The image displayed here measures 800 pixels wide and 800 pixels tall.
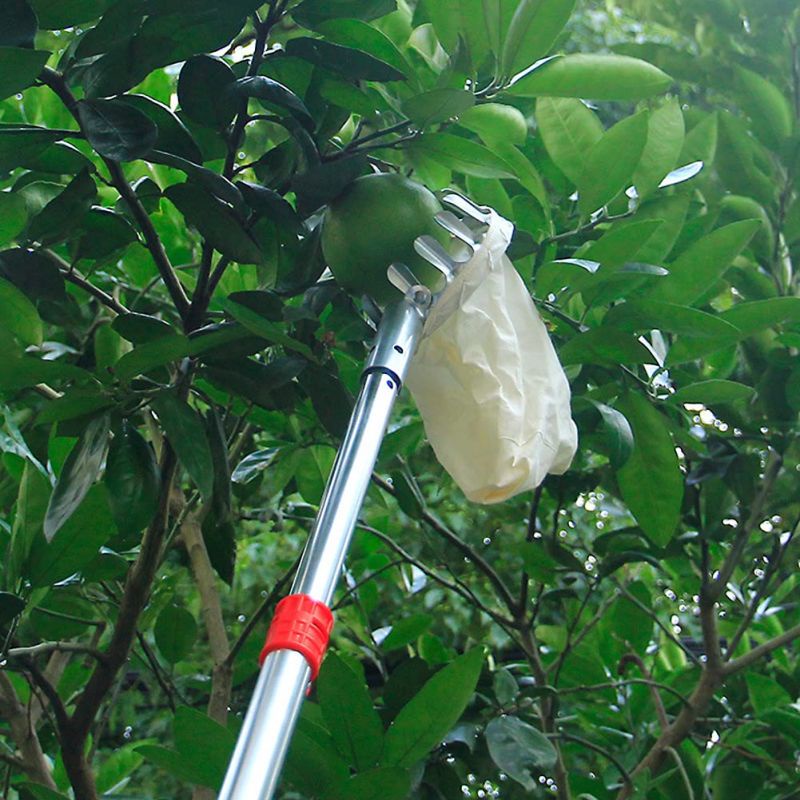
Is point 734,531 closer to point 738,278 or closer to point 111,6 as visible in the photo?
point 738,278

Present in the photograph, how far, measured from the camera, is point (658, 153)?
105cm

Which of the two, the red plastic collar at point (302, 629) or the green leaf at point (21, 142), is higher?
the green leaf at point (21, 142)

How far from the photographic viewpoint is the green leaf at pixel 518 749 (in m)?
1.08

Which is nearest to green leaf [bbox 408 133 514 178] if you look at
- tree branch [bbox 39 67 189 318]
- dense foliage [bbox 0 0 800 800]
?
dense foliage [bbox 0 0 800 800]

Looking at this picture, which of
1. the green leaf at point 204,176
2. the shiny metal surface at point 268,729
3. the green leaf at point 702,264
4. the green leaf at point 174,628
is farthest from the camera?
the green leaf at point 174,628

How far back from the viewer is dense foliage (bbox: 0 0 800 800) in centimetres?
81

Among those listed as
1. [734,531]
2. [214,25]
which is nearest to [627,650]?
[734,531]

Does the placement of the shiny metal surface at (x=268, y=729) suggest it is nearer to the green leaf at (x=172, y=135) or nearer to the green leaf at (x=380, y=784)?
the green leaf at (x=380, y=784)

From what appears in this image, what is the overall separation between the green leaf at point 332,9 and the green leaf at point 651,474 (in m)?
0.45

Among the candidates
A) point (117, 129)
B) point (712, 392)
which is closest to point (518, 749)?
point (712, 392)

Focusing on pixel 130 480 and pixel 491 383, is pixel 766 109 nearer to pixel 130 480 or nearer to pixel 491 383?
pixel 491 383

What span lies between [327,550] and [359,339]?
0.42 metres

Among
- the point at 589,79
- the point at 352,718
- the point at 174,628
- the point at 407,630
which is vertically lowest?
the point at 407,630

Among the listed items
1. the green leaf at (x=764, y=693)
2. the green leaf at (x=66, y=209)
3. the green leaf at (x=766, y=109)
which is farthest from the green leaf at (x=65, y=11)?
the green leaf at (x=764, y=693)
